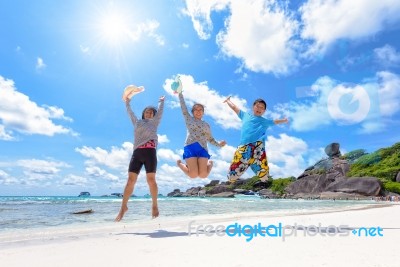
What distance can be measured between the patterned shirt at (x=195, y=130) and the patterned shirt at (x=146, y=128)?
0.61m

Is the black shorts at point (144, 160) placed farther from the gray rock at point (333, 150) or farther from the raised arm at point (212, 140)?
the gray rock at point (333, 150)

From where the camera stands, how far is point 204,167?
7.50 m

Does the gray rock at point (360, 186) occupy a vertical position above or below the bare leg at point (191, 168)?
above

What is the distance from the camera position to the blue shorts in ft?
24.6

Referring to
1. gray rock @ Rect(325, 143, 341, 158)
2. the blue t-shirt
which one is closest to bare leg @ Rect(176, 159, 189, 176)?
the blue t-shirt

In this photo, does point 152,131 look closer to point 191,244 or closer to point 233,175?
point 233,175

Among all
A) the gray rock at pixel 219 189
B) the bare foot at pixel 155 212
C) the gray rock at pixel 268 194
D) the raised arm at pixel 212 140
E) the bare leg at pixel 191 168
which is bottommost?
the bare foot at pixel 155 212

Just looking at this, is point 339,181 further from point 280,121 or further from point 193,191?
point 280,121

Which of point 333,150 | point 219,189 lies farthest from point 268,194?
point 333,150

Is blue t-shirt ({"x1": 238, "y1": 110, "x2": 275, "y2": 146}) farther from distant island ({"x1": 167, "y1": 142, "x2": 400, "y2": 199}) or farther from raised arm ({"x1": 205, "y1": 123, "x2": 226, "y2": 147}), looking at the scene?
distant island ({"x1": 167, "y1": 142, "x2": 400, "y2": 199})

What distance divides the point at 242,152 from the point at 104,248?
13.6 ft

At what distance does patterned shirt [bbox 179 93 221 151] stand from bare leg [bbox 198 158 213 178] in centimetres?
31

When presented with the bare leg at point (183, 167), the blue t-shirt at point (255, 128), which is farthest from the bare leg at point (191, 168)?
the blue t-shirt at point (255, 128)

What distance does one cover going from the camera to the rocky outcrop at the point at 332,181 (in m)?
62.8
